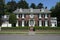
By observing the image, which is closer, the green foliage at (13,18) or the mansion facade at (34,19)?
the green foliage at (13,18)

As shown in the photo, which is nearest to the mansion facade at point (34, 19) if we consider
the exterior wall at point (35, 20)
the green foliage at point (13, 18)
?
the exterior wall at point (35, 20)

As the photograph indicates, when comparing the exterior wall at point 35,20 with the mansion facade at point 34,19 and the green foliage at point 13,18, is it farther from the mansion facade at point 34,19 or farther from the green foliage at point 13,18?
the green foliage at point 13,18

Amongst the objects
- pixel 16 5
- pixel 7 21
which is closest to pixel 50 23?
pixel 7 21

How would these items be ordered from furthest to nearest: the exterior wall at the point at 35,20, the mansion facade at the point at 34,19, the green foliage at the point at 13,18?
the mansion facade at the point at 34,19 < the exterior wall at the point at 35,20 < the green foliage at the point at 13,18

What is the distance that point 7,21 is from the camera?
80.9 m

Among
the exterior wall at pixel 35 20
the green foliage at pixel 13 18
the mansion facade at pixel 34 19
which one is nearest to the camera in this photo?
the green foliage at pixel 13 18

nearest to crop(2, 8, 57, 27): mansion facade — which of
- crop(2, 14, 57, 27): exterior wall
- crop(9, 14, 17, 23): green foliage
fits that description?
crop(2, 14, 57, 27): exterior wall

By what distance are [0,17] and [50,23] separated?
1909cm

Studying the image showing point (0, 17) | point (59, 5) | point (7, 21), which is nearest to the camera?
point (0, 17)

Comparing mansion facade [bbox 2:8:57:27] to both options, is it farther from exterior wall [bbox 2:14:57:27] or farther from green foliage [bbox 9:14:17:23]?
green foliage [bbox 9:14:17:23]

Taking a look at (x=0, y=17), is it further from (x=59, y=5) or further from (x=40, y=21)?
(x=59, y=5)

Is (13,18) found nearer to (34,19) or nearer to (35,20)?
(34,19)

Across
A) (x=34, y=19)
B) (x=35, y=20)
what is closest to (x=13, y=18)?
(x=34, y=19)

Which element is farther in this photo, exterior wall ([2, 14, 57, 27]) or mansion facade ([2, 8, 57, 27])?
mansion facade ([2, 8, 57, 27])
